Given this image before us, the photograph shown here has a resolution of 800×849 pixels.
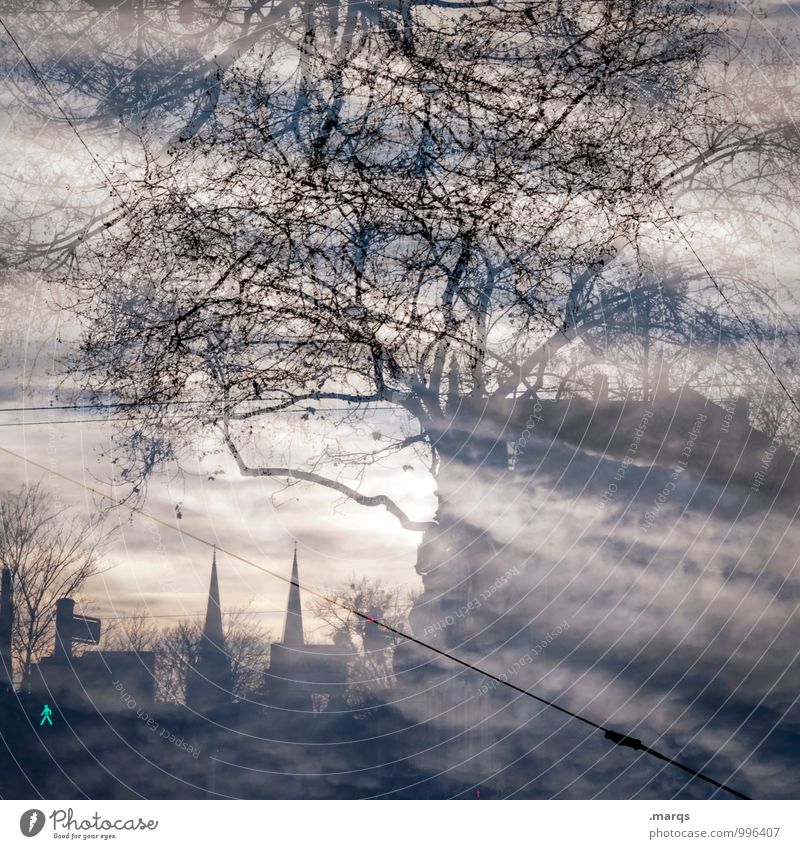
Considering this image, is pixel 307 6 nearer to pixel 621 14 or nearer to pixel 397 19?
pixel 397 19

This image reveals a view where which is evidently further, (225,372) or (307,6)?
(307,6)

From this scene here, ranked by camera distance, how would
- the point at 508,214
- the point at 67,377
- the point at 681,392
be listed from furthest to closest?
the point at 681,392 < the point at 508,214 < the point at 67,377

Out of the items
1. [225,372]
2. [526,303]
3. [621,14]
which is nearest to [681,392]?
[526,303]

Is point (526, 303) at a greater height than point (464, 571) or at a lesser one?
greater
